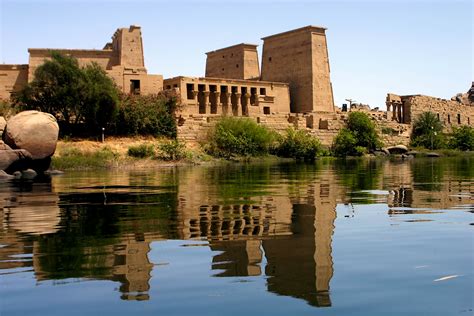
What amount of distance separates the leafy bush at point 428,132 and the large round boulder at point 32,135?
40.6 meters

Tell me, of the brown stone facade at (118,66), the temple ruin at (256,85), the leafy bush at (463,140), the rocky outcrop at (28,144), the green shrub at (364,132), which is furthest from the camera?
the leafy bush at (463,140)

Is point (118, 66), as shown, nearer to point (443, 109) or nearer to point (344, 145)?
point (344, 145)

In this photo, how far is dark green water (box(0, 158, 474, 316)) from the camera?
4453 millimetres

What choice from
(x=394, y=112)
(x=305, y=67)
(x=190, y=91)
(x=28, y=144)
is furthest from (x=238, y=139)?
(x=394, y=112)

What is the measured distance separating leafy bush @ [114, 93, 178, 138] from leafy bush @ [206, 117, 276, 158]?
3.03 m

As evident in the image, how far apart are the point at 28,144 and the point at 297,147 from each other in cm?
2336

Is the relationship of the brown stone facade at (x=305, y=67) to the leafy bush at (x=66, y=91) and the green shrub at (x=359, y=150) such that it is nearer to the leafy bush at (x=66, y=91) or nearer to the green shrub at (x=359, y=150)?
the green shrub at (x=359, y=150)

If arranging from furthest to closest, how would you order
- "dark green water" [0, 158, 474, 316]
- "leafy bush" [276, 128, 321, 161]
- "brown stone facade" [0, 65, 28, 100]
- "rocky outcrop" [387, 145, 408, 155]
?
"rocky outcrop" [387, 145, 408, 155] → "leafy bush" [276, 128, 321, 161] → "brown stone facade" [0, 65, 28, 100] → "dark green water" [0, 158, 474, 316]

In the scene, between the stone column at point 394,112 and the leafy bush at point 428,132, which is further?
the stone column at point 394,112

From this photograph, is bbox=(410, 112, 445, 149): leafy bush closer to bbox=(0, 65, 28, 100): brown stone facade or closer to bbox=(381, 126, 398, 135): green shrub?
bbox=(381, 126, 398, 135): green shrub

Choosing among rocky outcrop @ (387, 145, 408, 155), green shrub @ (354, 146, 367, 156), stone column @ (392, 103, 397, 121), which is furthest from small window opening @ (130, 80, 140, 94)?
stone column @ (392, 103, 397, 121)

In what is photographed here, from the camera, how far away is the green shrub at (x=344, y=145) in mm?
48969

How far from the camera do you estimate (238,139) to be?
40.2 meters

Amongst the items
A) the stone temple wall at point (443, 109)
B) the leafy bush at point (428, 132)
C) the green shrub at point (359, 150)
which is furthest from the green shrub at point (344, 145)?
the stone temple wall at point (443, 109)
